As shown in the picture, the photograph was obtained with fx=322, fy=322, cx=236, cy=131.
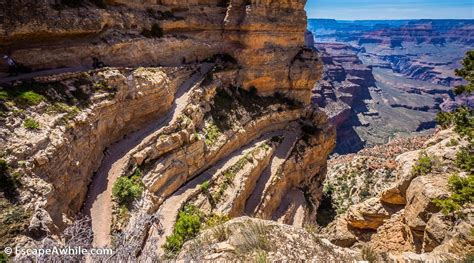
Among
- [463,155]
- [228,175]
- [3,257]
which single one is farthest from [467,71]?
[3,257]

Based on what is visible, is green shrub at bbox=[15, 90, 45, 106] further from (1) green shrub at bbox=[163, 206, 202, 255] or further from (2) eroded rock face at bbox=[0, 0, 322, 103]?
(1) green shrub at bbox=[163, 206, 202, 255]

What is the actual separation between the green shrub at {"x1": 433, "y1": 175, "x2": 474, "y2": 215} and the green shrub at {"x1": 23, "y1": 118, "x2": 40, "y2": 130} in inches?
928

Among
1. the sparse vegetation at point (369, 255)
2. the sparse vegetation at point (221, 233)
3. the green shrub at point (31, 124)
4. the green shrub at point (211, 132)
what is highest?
the green shrub at point (31, 124)

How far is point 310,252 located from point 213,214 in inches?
755

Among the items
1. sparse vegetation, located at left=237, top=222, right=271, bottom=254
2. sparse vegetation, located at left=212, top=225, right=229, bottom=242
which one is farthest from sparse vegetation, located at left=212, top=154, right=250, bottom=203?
sparse vegetation, located at left=237, top=222, right=271, bottom=254

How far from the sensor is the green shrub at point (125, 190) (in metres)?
23.9

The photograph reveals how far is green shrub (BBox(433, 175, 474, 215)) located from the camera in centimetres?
1474

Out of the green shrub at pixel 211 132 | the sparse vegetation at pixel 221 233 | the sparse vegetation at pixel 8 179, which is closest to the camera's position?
the sparse vegetation at pixel 221 233

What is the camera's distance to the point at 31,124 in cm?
2042

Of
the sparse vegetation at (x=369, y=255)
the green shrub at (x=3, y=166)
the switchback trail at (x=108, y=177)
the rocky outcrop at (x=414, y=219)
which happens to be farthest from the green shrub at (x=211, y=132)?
the sparse vegetation at (x=369, y=255)

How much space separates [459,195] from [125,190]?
20932 mm

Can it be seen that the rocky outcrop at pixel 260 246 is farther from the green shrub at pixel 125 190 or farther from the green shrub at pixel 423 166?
the green shrub at pixel 125 190

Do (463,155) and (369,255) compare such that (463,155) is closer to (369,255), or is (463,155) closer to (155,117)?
(369,255)

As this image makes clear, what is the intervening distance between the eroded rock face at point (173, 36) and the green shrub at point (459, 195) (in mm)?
30937
